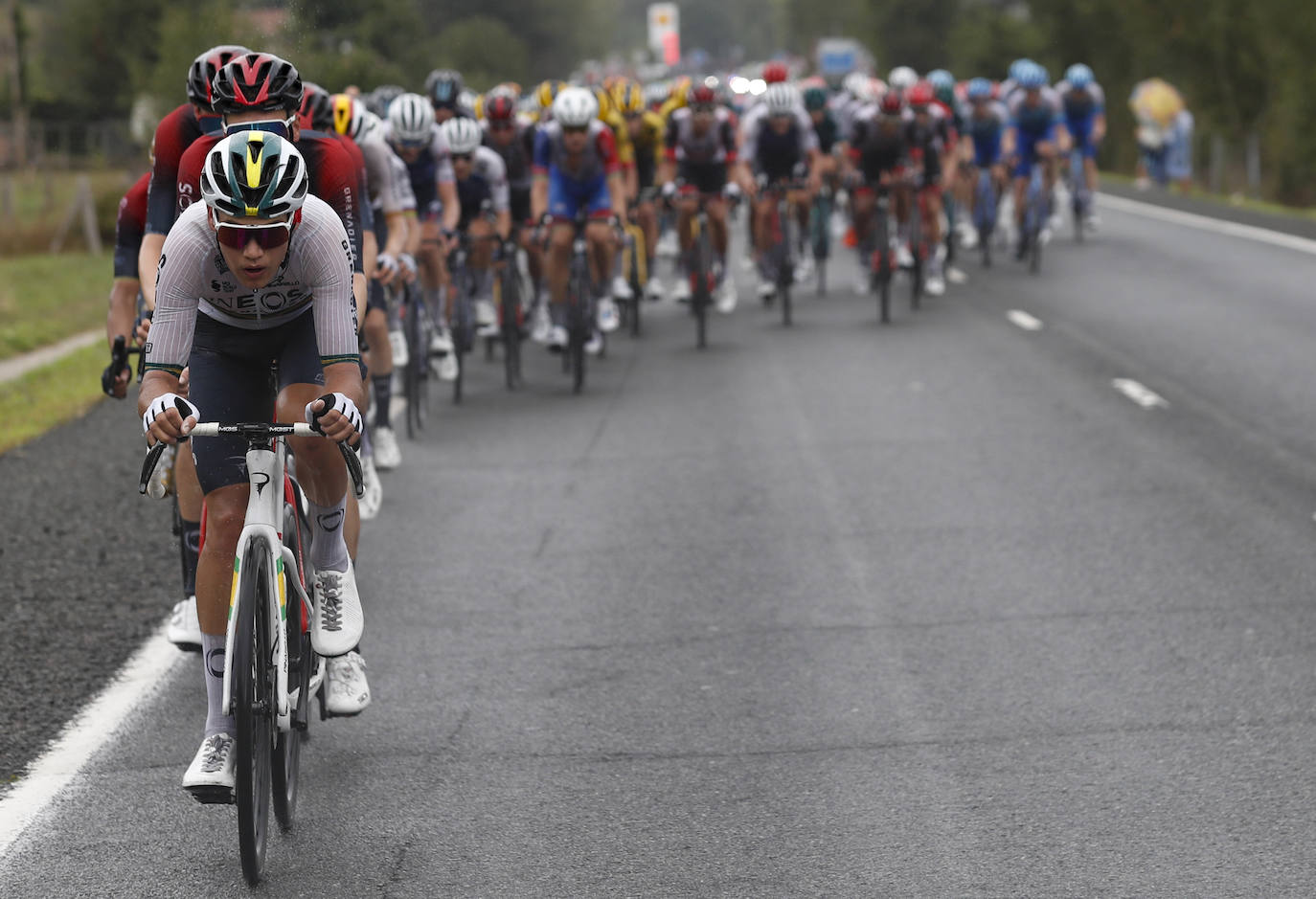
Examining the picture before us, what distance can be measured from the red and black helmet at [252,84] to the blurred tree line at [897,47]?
346 cm

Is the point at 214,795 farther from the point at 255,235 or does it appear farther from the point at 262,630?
the point at 255,235

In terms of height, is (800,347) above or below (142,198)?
below

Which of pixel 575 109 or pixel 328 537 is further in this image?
pixel 575 109

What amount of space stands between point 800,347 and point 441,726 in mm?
10520

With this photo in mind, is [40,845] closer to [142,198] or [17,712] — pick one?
[17,712]

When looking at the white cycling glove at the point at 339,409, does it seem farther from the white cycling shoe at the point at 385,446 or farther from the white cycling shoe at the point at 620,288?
the white cycling shoe at the point at 620,288

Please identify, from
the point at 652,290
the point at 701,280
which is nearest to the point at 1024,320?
the point at 701,280

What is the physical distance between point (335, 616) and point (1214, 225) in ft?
74.4

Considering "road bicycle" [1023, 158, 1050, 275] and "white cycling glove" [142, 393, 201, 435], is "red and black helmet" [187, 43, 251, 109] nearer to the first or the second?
"white cycling glove" [142, 393, 201, 435]

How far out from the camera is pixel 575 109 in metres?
14.2

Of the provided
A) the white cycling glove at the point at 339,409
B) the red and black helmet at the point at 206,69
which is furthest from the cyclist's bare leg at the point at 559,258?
the white cycling glove at the point at 339,409

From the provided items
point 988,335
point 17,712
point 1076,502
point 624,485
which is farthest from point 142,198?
point 988,335

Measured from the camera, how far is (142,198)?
786 cm

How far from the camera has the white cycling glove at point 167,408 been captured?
16.6 feet
